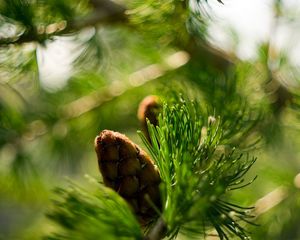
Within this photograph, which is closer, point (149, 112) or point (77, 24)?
point (149, 112)

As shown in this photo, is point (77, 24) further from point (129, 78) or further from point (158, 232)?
point (158, 232)

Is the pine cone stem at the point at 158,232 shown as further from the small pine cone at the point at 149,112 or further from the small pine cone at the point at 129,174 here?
the small pine cone at the point at 149,112

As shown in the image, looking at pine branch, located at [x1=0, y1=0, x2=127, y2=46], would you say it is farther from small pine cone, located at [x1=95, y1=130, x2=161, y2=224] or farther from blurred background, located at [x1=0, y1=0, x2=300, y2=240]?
small pine cone, located at [x1=95, y1=130, x2=161, y2=224]

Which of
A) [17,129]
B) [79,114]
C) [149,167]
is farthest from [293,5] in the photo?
[149,167]

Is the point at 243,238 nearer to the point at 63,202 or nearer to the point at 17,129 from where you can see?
the point at 63,202

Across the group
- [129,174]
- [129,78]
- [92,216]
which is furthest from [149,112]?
[129,78]

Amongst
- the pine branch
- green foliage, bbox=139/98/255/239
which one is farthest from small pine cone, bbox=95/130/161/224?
the pine branch
